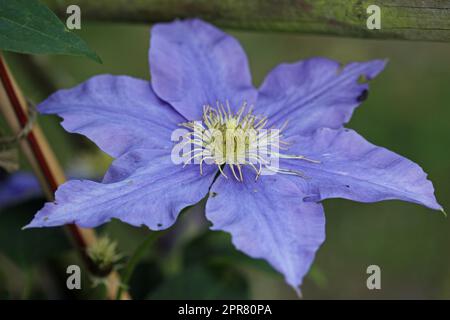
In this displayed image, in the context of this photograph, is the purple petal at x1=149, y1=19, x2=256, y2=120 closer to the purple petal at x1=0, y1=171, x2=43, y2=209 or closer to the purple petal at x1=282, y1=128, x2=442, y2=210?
the purple petal at x1=282, y1=128, x2=442, y2=210

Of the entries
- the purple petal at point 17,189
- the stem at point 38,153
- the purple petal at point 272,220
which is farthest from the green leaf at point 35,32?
the purple petal at point 17,189

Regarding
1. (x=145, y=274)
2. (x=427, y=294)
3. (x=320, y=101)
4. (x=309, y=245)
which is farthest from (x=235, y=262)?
(x=427, y=294)

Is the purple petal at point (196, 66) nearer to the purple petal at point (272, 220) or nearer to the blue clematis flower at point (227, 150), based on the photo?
the blue clematis flower at point (227, 150)

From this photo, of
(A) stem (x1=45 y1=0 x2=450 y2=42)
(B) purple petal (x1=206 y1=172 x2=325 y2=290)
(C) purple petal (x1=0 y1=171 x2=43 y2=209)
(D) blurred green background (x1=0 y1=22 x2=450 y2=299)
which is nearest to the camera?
(B) purple petal (x1=206 y1=172 x2=325 y2=290)

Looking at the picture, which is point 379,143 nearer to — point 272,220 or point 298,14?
point 298,14

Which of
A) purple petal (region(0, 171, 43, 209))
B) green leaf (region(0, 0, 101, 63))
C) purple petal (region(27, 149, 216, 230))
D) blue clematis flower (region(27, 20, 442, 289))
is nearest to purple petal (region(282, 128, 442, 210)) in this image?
blue clematis flower (region(27, 20, 442, 289))

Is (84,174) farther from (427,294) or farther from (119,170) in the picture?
(427,294)
